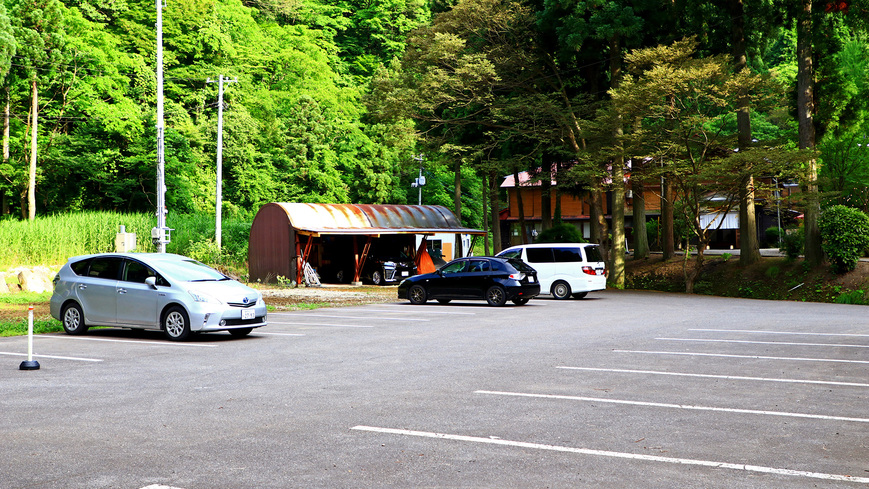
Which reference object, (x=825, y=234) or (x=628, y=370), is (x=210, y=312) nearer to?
(x=628, y=370)

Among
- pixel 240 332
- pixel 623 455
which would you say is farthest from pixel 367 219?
pixel 623 455

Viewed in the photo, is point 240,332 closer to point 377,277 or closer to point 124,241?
point 124,241

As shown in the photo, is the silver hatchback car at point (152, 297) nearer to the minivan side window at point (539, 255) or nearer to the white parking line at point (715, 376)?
the white parking line at point (715, 376)

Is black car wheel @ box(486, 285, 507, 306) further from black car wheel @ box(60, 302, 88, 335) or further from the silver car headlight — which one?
black car wheel @ box(60, 302, 88, 335)

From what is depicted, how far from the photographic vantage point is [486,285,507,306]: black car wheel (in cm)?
2159

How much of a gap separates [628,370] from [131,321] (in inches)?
346

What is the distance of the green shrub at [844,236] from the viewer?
26.1 m

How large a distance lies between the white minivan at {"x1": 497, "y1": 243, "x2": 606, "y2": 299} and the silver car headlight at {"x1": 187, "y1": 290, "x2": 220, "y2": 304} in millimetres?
14048

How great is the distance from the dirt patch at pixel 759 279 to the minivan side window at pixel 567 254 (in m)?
7.92

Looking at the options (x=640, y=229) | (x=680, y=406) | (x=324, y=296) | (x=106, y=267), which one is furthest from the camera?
(x=640, y=229)

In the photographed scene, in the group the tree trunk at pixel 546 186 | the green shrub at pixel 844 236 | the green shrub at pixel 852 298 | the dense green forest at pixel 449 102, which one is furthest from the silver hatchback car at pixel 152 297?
the tree trunk at pixel 546 186

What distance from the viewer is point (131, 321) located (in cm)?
1359

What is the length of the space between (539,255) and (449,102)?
11579 mm

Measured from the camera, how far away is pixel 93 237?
3241 centimetres
